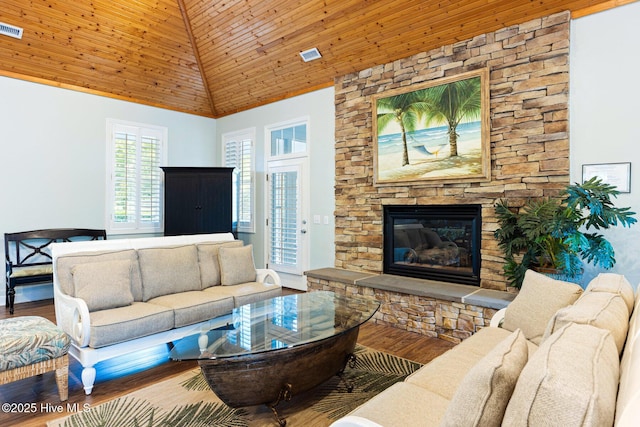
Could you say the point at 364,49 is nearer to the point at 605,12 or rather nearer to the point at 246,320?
the point at 605,12

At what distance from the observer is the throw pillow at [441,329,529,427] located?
1033mm

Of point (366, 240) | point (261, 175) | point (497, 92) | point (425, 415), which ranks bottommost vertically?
point (425, 415)

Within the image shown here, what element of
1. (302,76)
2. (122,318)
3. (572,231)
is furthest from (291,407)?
(302,76)

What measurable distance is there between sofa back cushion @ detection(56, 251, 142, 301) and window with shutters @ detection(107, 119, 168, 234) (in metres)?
2.96

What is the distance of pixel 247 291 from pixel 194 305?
59 cm

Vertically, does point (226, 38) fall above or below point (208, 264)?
above

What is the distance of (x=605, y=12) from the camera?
3.37 m

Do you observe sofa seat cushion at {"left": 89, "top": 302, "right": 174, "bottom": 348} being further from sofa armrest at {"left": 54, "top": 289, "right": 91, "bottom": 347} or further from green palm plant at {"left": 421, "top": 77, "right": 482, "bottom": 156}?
green palm plant at {"left": 421, "top": 77, "right": 482, "bottom": 156}

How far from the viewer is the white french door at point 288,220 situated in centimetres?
580

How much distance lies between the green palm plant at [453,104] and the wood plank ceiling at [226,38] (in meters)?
0.53

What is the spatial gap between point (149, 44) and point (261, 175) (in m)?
2.54

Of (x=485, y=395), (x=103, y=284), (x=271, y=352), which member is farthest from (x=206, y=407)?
(x=485, y=395)

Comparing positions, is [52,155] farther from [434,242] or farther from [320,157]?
[434,242]

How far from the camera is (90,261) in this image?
3.13 m
